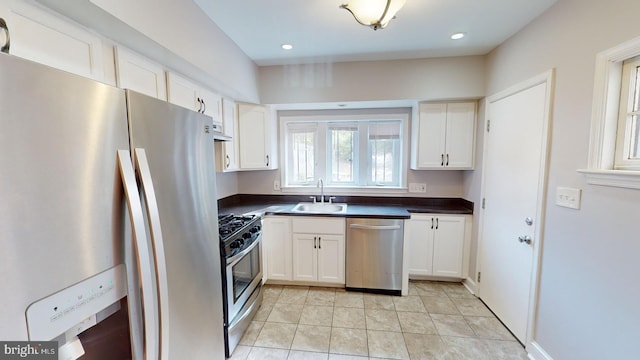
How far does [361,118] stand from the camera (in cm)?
325

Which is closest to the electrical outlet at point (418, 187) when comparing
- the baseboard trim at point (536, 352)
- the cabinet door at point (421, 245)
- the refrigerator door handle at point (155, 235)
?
the cabinet door at point (421, 245)

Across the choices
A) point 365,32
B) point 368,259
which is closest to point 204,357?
point 368,259

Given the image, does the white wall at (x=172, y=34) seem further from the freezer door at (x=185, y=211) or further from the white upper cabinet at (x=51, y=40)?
the freezer door at (x=185, y=211)

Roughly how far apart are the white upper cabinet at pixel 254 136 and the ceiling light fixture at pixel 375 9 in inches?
70.9

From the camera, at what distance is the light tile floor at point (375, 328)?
1.89m

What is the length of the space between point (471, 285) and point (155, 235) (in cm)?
312

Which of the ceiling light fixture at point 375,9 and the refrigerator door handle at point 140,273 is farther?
the ceiling light fixture at point 375,9

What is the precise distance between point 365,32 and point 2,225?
93.9 inches

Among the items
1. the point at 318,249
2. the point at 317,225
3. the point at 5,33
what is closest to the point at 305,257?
the point at 318,249

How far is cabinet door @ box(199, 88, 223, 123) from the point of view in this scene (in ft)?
7.19

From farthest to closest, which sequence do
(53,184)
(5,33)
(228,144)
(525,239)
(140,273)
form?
(228,144) < (525,239) < (5,33) < (140,273) < (53,184)

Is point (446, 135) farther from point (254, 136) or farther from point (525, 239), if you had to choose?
point (254, 136)

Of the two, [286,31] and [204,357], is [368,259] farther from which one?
[286,31]

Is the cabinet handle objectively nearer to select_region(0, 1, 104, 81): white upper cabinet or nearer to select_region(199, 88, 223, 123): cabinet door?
select_region(0, 1, 104, 81): white upper cabinet
